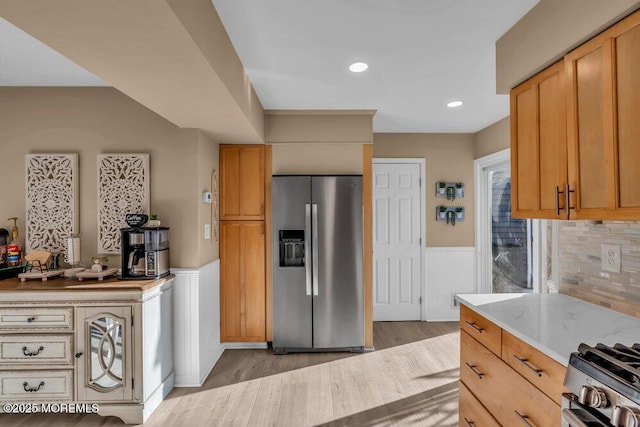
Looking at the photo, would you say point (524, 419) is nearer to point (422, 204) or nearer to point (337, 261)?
point (337, 261)

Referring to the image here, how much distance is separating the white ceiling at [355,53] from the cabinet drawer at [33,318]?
1768mm

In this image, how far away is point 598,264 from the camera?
74.9 inches

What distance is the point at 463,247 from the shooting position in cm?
462

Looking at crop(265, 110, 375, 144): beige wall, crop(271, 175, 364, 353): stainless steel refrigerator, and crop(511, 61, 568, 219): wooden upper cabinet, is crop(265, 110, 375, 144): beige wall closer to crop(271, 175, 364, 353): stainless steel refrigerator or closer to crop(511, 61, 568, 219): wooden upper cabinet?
crop(271, 175, 364, 353): stainless steel refrigerator

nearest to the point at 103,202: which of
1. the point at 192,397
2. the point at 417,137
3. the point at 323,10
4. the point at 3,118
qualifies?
the point at 3,118

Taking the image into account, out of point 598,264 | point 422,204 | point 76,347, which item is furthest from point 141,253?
Result: point 422,204

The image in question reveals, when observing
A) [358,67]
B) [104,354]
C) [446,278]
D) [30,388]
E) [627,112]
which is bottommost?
[30,388]

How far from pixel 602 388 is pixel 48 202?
3.69 metres

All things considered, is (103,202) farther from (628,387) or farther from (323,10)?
(628,387)

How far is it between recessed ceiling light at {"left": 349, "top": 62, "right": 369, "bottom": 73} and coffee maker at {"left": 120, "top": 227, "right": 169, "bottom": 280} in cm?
193

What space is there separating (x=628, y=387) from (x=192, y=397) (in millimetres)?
2771

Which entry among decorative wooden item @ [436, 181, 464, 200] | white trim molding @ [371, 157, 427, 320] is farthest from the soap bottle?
decorative wooden item @ [436, 181, 464, 200]

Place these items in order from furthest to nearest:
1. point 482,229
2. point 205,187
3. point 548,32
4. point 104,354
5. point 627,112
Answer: point 482,229, point 205,187, point 104,354, point 548,32, point 627,112

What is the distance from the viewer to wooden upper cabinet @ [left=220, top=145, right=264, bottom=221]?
3719 millimetres
